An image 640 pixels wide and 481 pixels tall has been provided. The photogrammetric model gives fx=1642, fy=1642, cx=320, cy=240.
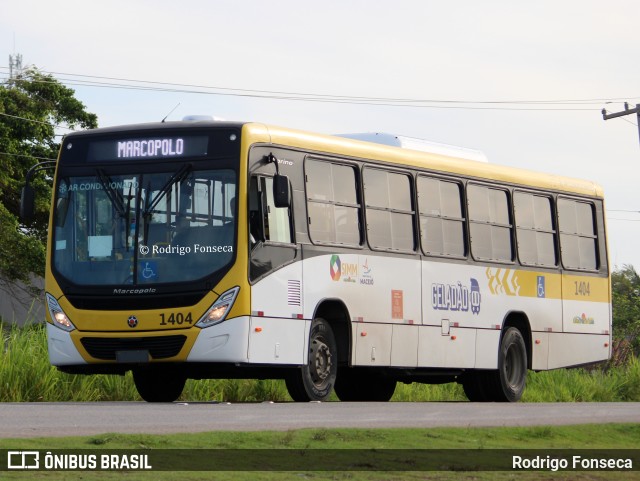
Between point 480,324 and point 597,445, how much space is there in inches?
343

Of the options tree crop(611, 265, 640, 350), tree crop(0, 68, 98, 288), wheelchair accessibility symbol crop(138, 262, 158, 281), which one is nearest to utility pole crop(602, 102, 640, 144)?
tree crop(611, 265, 640, 350)

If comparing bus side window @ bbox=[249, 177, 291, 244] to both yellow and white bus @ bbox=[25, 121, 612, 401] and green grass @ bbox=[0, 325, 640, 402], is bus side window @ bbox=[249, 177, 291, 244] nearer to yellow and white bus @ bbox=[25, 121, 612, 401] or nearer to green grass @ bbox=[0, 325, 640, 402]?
yellow and white bus @ bbox=[25, 121, 612, 401]

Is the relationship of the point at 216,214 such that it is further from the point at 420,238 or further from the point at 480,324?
the point at 480,324

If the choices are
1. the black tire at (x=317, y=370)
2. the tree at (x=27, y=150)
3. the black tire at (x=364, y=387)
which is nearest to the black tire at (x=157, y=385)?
the black tire at (x=317, y=370)

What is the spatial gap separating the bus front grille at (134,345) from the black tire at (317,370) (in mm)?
1772

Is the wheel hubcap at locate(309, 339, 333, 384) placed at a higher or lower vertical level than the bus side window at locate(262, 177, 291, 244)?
lower

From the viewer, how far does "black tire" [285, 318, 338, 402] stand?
1950 centimetres

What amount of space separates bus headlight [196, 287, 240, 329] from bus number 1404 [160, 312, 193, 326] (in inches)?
5.3

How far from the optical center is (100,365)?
19.1m

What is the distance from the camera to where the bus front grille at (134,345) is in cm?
1841

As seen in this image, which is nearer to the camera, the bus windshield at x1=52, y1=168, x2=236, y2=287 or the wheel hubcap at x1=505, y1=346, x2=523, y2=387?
the bus windshield at x1=52, y1=168, x2=236, y2=287

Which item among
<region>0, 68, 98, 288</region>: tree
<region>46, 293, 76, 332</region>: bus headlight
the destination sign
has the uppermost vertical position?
<region>0, 68, 98, 288</region>: tree

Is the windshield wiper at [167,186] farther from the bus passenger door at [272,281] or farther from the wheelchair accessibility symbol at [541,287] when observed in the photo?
the wheelchair accessibility symbol at [541,287]

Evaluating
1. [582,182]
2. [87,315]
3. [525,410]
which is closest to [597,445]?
[525,410]
